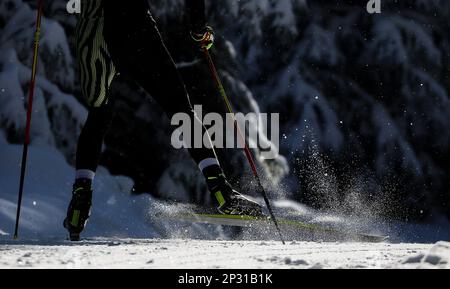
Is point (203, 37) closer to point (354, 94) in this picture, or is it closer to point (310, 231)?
point (310, 231)

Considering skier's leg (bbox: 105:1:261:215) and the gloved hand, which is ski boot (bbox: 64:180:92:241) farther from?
the gloved hand

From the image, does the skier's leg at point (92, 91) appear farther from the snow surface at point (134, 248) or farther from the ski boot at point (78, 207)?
the snow surface at point (134, 248)

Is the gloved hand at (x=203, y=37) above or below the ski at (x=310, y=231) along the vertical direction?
above

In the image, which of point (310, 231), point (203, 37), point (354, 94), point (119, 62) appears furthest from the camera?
point (354, 94)

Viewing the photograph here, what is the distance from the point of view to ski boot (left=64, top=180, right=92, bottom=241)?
461 centimetres

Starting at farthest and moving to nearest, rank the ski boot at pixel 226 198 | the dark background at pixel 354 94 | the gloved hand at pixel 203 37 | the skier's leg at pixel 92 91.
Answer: the dark background at pixel 354 94
the gloved hand at pixel 203 37
the skier's leg at pixel 92 91
the ski boot at pixel 226 198

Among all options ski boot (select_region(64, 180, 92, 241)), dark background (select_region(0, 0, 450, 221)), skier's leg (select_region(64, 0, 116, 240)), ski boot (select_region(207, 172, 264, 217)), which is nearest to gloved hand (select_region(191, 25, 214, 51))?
skier's leg (select_region(64, 0, 116, 240))

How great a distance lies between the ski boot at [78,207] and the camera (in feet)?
15.1

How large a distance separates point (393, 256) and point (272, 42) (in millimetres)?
8796

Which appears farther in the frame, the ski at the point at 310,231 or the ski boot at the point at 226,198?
the ski at the point at 310,231

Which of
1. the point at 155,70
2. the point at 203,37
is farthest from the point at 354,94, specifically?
the point at 155,70

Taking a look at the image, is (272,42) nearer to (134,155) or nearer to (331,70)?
(331,70)

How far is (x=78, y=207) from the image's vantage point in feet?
15.2

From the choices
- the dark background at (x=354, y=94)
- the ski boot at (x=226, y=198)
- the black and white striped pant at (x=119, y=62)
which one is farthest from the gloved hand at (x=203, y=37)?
the dark background at (x=354, y=94)
